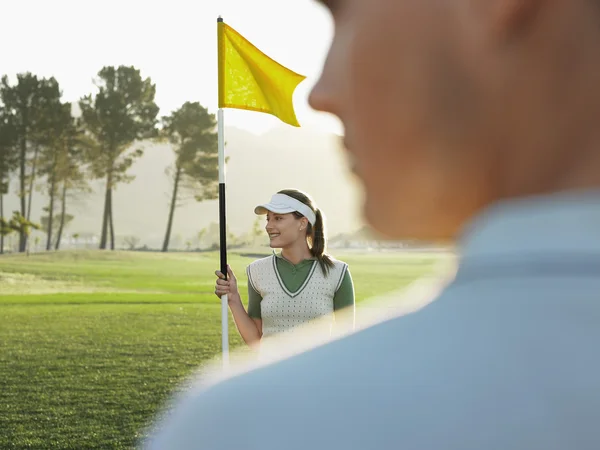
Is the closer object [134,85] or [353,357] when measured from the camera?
[353,357]

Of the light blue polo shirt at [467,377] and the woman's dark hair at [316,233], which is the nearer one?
the light blue polo shirt at [467,377]

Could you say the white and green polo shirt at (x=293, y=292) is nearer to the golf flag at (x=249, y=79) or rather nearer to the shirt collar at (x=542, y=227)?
the golf flag at (x=249, y=79)

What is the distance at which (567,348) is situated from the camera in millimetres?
280

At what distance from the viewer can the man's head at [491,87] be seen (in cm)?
33

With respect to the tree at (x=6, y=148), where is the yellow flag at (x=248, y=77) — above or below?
below

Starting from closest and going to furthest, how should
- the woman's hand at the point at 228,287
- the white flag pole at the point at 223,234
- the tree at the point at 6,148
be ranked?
the woman's hand at the point at 228,287 < the white flag pole at the point at 223,234 < the tree at the point at 6,148

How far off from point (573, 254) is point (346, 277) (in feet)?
12.4

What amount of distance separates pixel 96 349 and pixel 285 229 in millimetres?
7917

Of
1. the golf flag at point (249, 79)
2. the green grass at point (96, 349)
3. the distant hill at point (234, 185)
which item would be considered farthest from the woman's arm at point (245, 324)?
the distant hill at point (234, 185)

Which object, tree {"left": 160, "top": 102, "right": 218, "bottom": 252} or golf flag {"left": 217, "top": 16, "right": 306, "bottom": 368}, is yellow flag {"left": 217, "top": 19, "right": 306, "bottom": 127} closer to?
golf flag {"left": 217, "top": 16, "right": 306, "bottom": 368}

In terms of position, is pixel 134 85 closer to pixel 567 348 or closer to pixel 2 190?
pixel 2 190

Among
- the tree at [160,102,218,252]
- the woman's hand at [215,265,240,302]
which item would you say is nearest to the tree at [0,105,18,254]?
the tree at [160,102,218,252]

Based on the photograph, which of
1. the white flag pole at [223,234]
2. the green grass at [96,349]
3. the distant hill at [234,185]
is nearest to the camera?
the white flag pole at [223,234]

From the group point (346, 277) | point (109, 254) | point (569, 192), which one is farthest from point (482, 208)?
point (109, 254)
